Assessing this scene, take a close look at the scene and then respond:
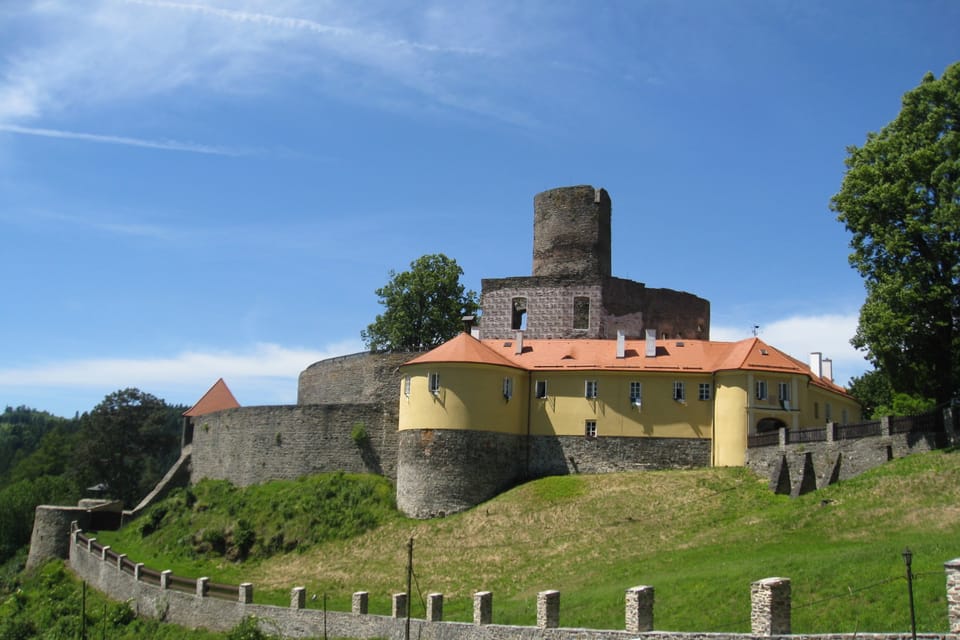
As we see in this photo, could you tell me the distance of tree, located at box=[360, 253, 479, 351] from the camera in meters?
67.4

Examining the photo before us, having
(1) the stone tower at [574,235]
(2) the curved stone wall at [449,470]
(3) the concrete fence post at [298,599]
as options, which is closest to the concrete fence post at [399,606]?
(3) the concrete fence post at [298,599]

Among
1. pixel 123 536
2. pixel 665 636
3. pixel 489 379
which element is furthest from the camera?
pixel 123 536

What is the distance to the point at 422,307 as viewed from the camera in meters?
68.1

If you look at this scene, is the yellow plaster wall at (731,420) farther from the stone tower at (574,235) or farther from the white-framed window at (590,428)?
the stone tower at (574,235)

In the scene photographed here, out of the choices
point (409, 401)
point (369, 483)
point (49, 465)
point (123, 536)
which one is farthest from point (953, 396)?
point (49, 465)

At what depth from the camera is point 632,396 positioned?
4647 centimetres

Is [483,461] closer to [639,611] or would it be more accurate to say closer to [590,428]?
[590,428]

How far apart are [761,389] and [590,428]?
24.6ft

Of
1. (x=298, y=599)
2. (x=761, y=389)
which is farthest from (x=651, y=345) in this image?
(x=298, y=599)

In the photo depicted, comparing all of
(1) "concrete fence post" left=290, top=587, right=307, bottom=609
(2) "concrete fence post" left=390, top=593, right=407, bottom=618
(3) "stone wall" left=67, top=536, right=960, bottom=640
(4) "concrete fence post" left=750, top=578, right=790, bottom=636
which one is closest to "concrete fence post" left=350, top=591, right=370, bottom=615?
(3) "stone wall" left=67, top=536, right=960, bottom=640

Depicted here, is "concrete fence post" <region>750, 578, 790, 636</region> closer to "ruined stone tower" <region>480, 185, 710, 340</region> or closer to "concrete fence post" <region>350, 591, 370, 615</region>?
"concrete fence post" <region>350, 591, 370, 615</region>

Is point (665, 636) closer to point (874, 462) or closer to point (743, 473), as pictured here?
point (874, 462)

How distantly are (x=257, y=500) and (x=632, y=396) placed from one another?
60.6 feet

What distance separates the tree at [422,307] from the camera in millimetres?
67438
